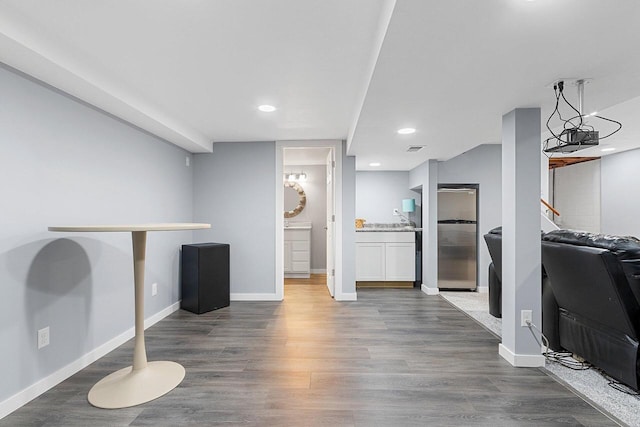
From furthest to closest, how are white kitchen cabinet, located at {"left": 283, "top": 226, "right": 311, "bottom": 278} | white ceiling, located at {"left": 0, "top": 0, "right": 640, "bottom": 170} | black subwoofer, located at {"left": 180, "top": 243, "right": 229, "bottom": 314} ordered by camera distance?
white kitchen cabinet, located at {"left": 283, "top": 226, "right": 311, "bottom": 278} → black subwoofer, located at {"left": 180, "top": 243, "right": 229, "bottom": 314} → white ceiling, located at {"left": 0, "top": 0, "right": 640, "bottom": 170}

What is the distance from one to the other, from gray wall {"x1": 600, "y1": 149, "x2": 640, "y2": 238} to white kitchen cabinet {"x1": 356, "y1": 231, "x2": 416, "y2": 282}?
343cm

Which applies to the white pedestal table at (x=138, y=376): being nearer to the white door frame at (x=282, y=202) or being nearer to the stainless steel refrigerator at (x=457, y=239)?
the white door frame at (x=282, y=202)

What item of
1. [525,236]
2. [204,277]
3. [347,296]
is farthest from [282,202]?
[525,236]

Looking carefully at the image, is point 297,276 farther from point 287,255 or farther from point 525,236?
point 525,236

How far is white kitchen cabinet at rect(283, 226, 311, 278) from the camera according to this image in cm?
636

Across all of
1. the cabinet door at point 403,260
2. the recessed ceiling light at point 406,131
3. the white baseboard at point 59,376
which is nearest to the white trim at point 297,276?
the cabinet door at point 403,260

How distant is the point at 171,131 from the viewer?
3482 mm

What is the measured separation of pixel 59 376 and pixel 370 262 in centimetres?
413

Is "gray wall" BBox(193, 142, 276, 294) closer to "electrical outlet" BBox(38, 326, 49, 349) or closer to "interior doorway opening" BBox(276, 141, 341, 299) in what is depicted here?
"interior doorway opening" BBox(276, 141, 341, 299)

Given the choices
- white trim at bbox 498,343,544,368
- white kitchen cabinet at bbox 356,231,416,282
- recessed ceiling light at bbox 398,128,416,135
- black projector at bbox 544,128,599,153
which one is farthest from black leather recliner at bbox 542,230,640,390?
white kitchen cabinet at bbox 356,231,416,282

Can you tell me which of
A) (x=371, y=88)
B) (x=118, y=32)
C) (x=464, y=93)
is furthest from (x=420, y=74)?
(x=118, y=32)

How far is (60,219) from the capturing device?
2.34m

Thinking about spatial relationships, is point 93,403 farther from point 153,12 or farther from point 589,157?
point 589,157

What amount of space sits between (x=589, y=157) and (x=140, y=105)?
281 inches
